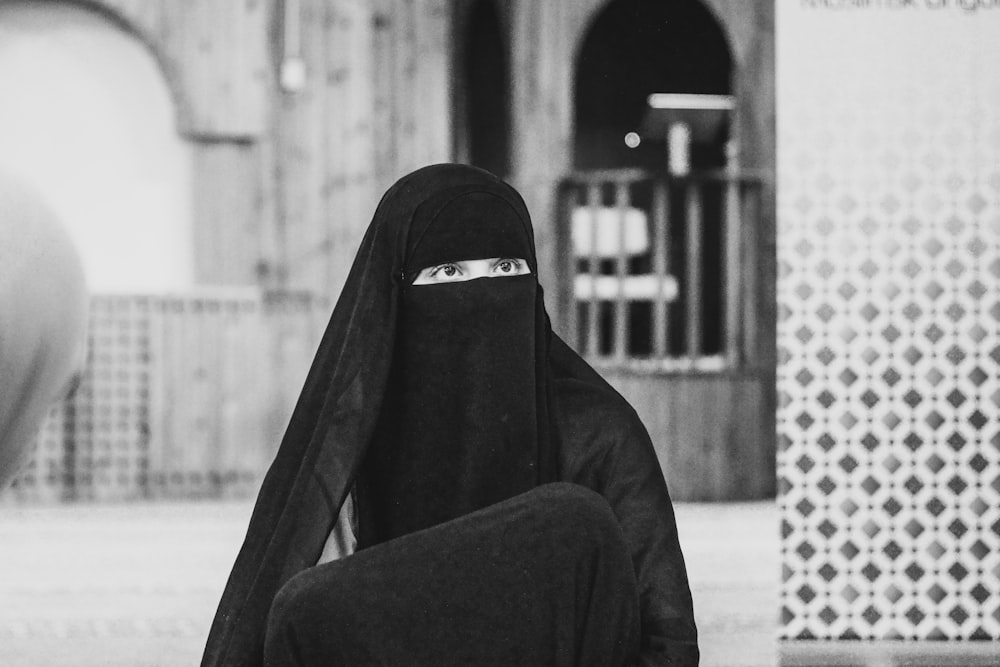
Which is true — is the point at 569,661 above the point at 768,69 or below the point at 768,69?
below

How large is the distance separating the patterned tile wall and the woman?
3.18ft

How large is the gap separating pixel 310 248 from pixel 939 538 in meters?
2.97

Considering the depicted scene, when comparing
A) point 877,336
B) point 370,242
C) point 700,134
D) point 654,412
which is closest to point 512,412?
point 370,242

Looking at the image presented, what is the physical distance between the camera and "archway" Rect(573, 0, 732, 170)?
6.81 m

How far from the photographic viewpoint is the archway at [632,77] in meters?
6.81

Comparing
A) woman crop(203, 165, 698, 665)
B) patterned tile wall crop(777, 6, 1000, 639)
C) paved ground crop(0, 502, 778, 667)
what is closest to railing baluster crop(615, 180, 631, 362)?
paved ground crop(0, 502, 778, 667)

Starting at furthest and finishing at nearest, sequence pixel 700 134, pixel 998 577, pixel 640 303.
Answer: pixel 700 134 → pixel 640 303 → pixel 998 577

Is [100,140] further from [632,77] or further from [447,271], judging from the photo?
[632,77]

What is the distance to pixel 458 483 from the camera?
1.32m

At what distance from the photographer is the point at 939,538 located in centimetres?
223

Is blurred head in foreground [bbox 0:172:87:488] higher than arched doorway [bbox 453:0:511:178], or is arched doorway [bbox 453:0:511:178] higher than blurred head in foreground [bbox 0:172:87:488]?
arched doorway [bbox 453:0:511:178]

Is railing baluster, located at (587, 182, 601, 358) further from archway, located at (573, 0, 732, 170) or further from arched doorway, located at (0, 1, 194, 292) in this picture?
→ archway, located at (573, 0, 732, 170)

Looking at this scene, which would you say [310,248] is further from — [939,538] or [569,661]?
[569,661]

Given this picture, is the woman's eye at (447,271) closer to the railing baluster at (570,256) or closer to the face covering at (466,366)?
the face covering at (466,366)
